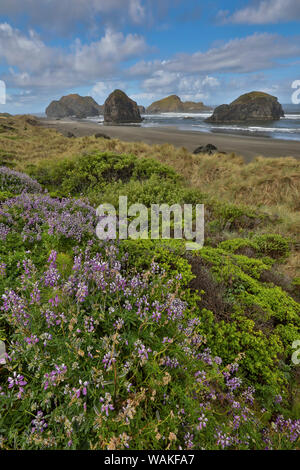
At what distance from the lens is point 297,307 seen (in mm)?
3869

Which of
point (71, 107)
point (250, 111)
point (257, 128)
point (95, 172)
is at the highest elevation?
point (71, 107)

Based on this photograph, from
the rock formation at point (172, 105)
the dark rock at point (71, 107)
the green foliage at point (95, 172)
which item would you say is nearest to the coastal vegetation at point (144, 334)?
the green foliage at point (95, 172)

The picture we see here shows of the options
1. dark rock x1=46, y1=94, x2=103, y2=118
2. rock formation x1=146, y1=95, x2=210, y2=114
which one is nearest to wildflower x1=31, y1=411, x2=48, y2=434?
rock formation x1=146, y1=95, x2=210, y2=114

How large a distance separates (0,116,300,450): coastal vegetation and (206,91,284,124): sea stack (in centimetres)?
8249

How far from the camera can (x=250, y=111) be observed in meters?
80.9

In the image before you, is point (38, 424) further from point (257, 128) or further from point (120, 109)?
point (120, 109)

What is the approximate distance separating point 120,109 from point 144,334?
106643 mm

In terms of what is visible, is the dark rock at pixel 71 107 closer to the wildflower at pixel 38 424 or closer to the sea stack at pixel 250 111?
the sea stack at pixel 250 111

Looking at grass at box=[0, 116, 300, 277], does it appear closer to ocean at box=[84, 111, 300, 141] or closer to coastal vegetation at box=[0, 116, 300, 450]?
coastal vegetation at box=[0, 116, 300, 450]

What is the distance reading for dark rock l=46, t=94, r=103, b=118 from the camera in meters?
177

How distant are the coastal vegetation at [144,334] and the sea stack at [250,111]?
8249 cm

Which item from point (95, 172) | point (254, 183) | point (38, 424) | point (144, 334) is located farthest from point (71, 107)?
point (38, 424)

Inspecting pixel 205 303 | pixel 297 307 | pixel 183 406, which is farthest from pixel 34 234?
pixel 297 307
